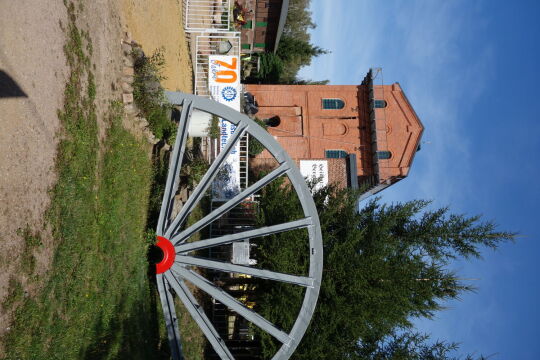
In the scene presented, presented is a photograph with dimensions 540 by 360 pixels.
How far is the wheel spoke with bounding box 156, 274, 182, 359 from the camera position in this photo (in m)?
12.6

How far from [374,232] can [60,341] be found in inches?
560

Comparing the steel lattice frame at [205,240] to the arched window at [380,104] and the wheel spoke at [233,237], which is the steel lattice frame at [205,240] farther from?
the arched window at [380,104]

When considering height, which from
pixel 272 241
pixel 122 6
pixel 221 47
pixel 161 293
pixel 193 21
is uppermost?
pixel 193 21

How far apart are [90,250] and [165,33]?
11.4 m

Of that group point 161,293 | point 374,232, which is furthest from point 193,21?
point 161,293

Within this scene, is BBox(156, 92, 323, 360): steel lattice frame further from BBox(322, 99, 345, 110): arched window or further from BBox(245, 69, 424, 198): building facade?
BBox(322, 99, 345, 110): arched window

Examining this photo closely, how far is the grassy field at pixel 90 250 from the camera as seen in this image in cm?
852

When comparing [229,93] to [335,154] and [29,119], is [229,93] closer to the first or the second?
[335,154]

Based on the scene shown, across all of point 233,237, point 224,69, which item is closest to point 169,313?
point 233,237

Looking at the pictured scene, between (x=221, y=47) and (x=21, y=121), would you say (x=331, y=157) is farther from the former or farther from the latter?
(x=21, y=121)

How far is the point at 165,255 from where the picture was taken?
12.4m

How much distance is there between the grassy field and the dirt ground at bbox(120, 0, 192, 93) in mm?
4025

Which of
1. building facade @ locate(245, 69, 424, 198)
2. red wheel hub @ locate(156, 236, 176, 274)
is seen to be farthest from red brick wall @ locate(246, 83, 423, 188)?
red wheel hub @ locate(156, 236, 176, 274)

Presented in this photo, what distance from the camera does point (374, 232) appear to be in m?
19.8
